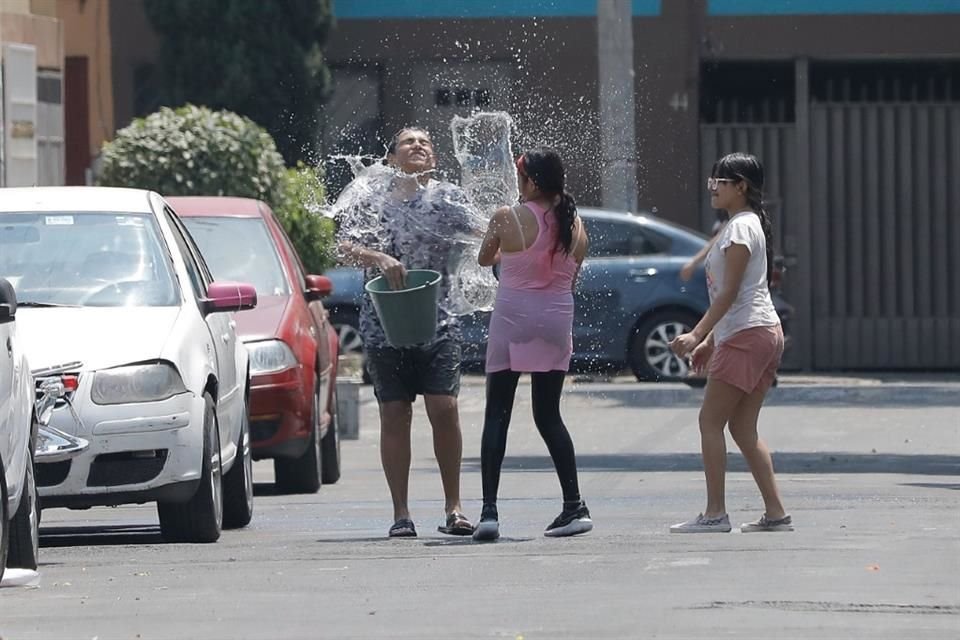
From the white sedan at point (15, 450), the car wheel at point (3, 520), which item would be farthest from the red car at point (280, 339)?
the car wheel at point (3, 520)

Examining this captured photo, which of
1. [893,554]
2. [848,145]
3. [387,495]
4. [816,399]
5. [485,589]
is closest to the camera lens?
[485,589]

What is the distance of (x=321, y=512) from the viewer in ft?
40.0

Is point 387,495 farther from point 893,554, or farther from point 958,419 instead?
point 958,419

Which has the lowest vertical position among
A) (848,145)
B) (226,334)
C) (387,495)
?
(387,495)

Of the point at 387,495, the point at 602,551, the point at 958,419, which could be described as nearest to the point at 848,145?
the point at 958,419

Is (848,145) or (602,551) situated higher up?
(848,145)

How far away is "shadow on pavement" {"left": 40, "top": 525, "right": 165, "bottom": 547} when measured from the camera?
1090 cm

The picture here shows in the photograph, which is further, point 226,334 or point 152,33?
point 152,33

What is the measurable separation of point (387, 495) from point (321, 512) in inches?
43.9

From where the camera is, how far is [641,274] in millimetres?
21656

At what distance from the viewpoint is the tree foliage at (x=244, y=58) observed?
24.1m

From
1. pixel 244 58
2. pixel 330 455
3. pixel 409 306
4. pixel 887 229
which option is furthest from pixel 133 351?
pixel 887 229

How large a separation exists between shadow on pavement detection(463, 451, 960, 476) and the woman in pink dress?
420cm

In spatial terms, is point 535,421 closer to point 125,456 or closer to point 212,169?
point 125,456
